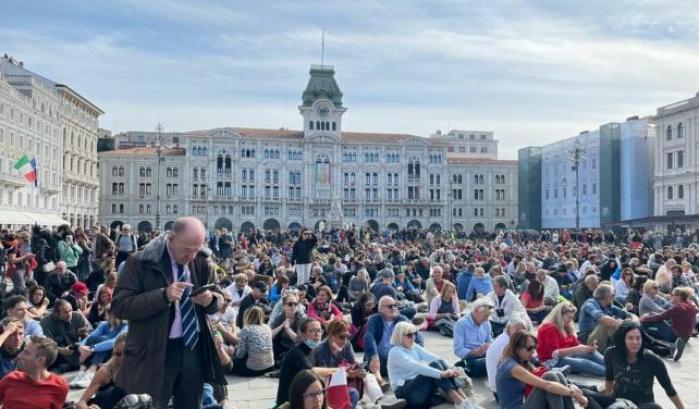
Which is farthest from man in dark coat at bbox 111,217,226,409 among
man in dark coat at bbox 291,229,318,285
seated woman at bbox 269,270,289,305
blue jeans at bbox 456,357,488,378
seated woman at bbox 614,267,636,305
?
man in dark coat at bbox 291,229,318,285

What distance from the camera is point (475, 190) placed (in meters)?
82.2

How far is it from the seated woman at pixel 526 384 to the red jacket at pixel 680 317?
5239 millimetres

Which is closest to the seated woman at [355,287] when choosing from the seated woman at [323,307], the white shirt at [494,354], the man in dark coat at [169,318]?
the seated woman at [323,307]

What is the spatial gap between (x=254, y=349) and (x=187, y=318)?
4.82 meters

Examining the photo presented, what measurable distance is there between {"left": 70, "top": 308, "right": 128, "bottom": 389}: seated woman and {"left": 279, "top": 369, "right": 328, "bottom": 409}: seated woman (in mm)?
4401

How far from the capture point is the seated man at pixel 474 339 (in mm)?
8359

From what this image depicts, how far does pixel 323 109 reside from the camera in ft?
255

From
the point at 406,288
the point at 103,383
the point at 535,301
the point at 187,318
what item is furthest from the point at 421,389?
the point at 406,288

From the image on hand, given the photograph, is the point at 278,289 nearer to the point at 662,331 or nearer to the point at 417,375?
the point at 662,331

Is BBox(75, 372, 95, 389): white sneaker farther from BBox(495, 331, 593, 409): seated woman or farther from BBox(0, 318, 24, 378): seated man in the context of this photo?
BBox(495, 331, 593, 409): seated woman

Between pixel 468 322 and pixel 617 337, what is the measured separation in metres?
2.35

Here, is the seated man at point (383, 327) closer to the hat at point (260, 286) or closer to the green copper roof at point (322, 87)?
the hat at point (260, 286)

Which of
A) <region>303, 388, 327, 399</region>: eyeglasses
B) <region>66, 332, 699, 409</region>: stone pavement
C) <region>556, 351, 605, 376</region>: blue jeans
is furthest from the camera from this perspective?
<region>556, 351, 605, 376</region>: blue jeans

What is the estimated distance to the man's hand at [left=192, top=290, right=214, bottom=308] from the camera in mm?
3912
